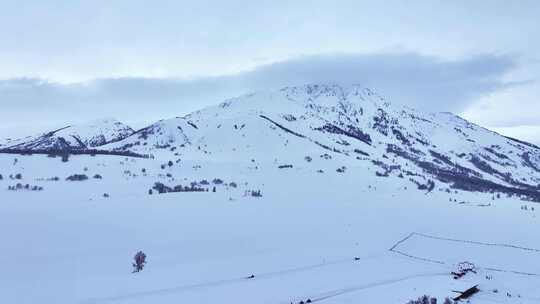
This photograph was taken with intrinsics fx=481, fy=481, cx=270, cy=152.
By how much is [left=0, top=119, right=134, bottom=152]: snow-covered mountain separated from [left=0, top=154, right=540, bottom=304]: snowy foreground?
354 feet

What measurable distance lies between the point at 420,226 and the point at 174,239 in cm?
1511

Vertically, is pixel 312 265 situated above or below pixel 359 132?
below

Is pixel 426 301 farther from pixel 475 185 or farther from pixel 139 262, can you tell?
pixel 475 185

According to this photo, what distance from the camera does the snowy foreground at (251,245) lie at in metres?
17.2

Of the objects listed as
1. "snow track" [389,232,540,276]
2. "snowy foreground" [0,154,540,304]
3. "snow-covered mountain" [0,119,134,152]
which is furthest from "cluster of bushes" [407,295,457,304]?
"snow-covered mountain" [0,119,134,152]

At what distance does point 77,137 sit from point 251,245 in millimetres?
153200

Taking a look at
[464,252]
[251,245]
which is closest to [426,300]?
[464,252]

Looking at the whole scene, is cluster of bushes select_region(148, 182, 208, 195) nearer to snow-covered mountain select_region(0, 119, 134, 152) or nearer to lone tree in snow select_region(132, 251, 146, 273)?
lone tree in snow select_region(132, 251, 146, 273)

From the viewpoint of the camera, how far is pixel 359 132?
187 m

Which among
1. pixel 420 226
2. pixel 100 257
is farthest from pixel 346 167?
pixel 100 257

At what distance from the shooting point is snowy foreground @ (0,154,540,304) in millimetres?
17156

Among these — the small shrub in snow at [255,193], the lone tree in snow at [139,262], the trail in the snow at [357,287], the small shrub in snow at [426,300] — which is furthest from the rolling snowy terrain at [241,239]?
the small shrub in snow at [426,300]

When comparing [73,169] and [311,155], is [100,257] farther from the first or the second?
[311,155]

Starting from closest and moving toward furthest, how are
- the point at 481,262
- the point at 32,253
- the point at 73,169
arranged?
the point at 32,253
the point at 481,262
the point at 73,169
